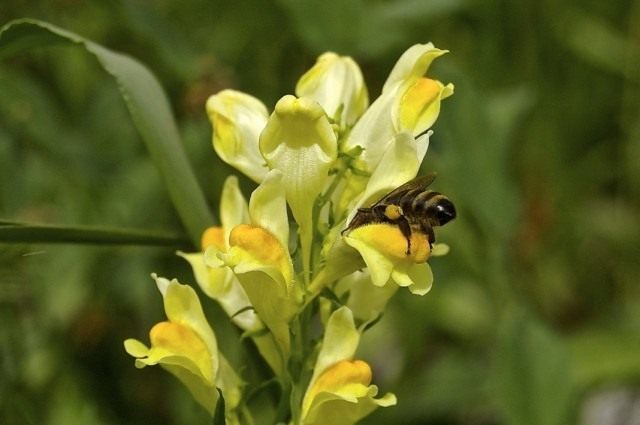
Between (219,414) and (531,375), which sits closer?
(219,414)

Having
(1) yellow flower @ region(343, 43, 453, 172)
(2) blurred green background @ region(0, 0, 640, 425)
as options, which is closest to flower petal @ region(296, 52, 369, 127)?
(1) yellow flower @ region(343, 43, 453, 172)

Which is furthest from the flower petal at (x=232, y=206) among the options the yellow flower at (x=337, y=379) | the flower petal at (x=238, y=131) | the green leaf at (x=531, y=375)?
the green leaf at (x=531, y=375)

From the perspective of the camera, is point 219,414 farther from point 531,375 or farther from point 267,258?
point 531,375

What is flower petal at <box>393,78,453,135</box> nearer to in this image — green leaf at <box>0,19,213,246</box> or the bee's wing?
the bee's wing

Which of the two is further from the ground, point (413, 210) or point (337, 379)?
point (413, 210)

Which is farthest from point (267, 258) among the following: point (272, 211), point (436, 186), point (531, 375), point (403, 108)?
point (436, 186)

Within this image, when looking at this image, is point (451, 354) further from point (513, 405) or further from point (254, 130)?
point (254, 130)

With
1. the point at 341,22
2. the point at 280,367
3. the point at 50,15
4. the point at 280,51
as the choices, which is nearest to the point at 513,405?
the point at 280,367
